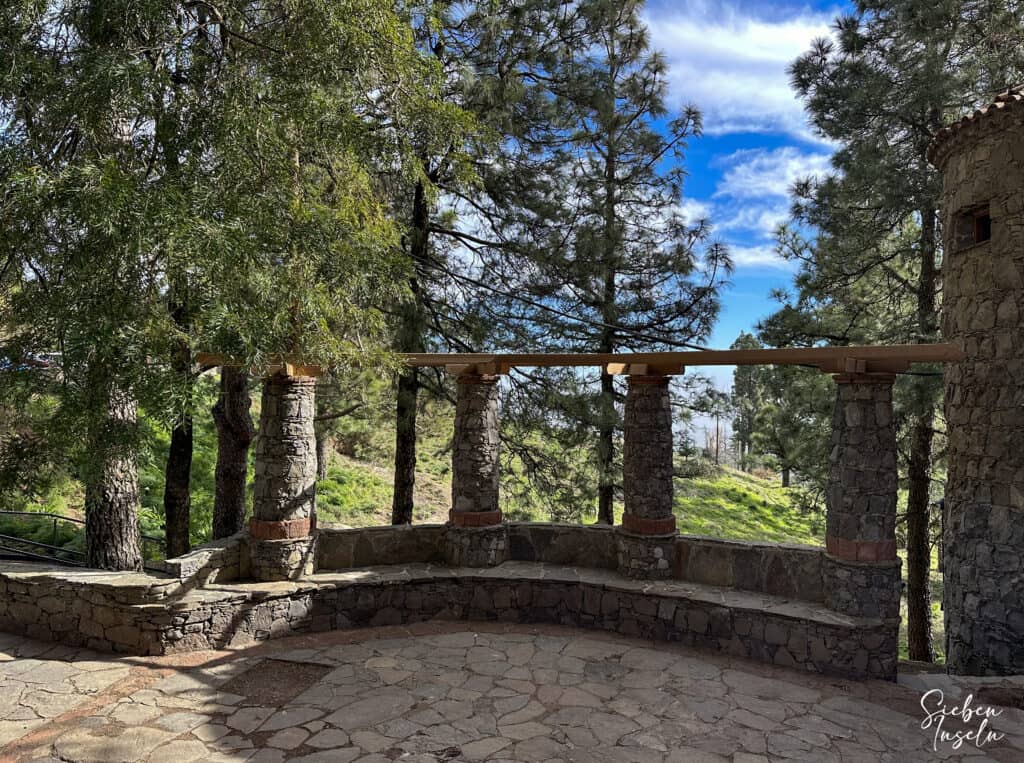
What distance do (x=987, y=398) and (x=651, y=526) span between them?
337 centimetres

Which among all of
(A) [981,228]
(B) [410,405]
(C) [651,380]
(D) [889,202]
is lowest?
(B) [410,405]

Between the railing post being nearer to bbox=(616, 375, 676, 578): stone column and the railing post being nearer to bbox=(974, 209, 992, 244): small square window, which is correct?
bbox=(616, 375, 676, 578): stone column

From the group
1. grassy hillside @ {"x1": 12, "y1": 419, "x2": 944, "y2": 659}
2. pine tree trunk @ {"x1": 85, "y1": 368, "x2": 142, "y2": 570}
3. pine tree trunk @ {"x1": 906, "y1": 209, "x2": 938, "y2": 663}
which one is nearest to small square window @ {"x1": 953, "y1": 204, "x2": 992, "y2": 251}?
pine tree trunk @ {"x1": 906, "y1": 209, "x2": 938, "y2": 663}

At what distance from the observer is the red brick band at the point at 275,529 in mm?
6527

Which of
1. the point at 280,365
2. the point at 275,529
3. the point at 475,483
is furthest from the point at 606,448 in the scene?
the point at 280,365

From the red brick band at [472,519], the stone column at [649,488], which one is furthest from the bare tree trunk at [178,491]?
the stone column at [649,488]

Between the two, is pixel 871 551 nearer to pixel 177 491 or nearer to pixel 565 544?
pixel 565 544

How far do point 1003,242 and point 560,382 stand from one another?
521 cm

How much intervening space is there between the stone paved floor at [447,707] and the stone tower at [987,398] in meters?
1.17

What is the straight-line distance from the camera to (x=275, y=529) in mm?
6523

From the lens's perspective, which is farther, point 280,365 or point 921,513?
point 921,513

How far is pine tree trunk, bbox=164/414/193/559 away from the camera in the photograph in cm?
765

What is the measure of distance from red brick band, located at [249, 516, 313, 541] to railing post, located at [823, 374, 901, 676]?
5131mm

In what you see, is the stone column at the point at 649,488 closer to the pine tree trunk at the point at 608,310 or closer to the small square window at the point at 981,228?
the pine tree trunk at the point at 608,310
